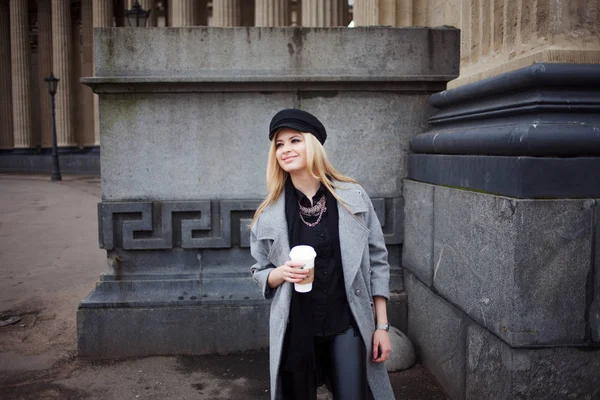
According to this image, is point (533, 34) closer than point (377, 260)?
No

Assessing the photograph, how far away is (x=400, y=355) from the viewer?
180 inches

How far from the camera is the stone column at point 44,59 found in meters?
41.6

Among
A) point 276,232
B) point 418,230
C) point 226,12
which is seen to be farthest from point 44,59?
point 276,232

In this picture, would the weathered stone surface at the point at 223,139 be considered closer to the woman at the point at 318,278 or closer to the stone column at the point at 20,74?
the woman at the point at 318,278

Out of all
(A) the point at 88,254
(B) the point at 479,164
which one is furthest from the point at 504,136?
(A) the point at 88,254

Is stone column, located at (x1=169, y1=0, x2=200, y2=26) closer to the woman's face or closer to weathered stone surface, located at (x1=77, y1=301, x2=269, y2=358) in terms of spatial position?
weathered stone surface, located at (x1=77, y1=301, x2=269, y2=358)

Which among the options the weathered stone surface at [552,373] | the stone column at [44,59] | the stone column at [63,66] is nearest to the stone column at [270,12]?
the stone column at [63,66]

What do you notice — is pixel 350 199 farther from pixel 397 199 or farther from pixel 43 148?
pixel 43 148

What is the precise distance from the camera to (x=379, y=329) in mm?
2828

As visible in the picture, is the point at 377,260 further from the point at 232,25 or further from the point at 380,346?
the point at 232,25

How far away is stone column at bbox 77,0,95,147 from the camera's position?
134 feet

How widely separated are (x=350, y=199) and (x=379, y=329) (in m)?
0.68

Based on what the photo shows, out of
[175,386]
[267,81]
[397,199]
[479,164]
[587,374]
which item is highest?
[267,81]

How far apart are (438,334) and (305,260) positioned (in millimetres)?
2232
